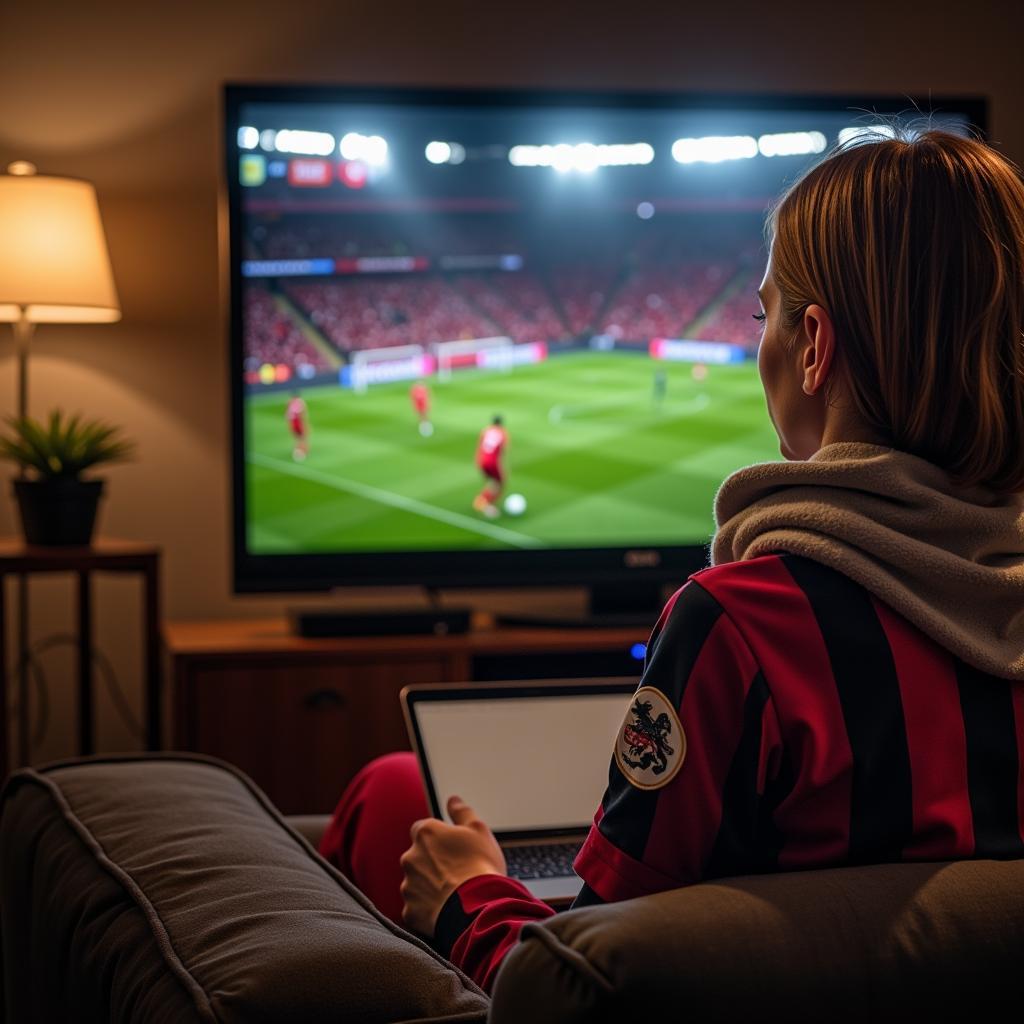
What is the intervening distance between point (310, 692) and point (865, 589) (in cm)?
239

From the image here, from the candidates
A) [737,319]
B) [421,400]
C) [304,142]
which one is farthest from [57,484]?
[737,319]

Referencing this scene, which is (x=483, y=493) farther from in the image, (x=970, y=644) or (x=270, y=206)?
(x=970, y=644)

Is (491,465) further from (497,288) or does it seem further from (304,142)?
(304,142)

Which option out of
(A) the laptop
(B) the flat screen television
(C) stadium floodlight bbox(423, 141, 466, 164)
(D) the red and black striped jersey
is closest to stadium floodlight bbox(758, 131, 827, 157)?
(B) the flat screen television

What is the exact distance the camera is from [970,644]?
2.99 feet

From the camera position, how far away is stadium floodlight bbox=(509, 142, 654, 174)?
3.48m

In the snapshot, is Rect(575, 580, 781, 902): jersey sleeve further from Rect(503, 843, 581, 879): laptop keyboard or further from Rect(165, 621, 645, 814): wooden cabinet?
Rect(165, 621, 645, 814): wooden cabinet

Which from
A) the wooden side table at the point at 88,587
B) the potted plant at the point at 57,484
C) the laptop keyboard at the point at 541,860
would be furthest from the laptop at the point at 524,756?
the potted plant at the point at 57,484

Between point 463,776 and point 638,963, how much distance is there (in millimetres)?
943

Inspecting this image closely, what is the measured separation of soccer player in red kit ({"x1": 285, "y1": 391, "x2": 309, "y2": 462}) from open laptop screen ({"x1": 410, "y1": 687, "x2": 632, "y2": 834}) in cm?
175

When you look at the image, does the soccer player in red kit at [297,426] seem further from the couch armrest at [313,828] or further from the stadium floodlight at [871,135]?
the stadium floodlight at [871,135]

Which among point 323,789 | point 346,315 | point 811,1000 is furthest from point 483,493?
point 811,1000

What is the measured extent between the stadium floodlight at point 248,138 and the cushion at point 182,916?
2.25 metres

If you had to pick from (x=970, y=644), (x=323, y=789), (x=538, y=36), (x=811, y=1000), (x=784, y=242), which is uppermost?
(x=538, y=36)
